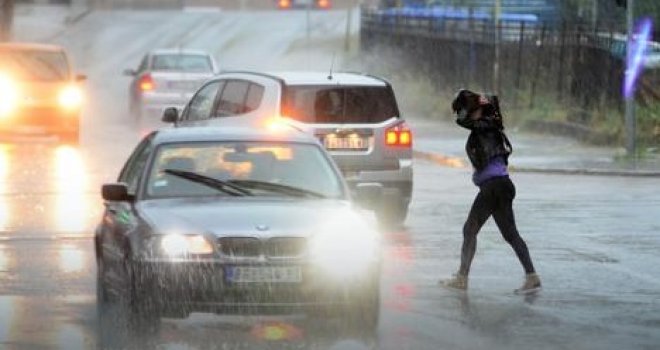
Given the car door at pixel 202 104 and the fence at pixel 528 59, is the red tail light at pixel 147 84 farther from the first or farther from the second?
the car door at pixel 202 104

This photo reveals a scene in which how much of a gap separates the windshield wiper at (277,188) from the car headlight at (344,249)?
2.13 ft

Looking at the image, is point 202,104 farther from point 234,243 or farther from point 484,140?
point 234,243

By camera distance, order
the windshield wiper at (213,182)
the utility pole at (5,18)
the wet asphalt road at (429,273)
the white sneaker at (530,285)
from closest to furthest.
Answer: the wet asphalt road at (429,273)
the windshield wiper at (213,182)
the white sneaker at (530,285)
the utility pole at (5,18)

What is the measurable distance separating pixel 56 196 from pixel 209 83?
249 centimetres

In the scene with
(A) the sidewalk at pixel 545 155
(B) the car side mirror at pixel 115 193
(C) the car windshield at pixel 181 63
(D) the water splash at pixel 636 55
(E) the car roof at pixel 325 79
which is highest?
(B) the car side mirror at pixel 115 193

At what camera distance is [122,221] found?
10.6 m

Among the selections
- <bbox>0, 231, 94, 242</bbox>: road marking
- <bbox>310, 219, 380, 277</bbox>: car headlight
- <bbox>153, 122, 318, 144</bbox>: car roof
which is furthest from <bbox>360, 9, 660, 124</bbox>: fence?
<bbox>310, 219, 380, 277</bbox>: car headlight

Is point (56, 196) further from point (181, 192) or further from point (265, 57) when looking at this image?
point (265, 57)

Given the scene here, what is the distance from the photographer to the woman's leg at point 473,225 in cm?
1284

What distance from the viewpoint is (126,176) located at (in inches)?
464

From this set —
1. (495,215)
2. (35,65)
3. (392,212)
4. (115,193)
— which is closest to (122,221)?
(115,193)

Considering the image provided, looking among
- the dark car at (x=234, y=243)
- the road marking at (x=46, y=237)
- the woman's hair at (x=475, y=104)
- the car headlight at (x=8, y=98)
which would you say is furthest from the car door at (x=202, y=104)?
the car headlight at (x=8, y=98)

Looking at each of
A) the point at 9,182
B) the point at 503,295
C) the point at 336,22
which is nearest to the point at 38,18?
the point at 336,22

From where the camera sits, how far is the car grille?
9859 millimetres
